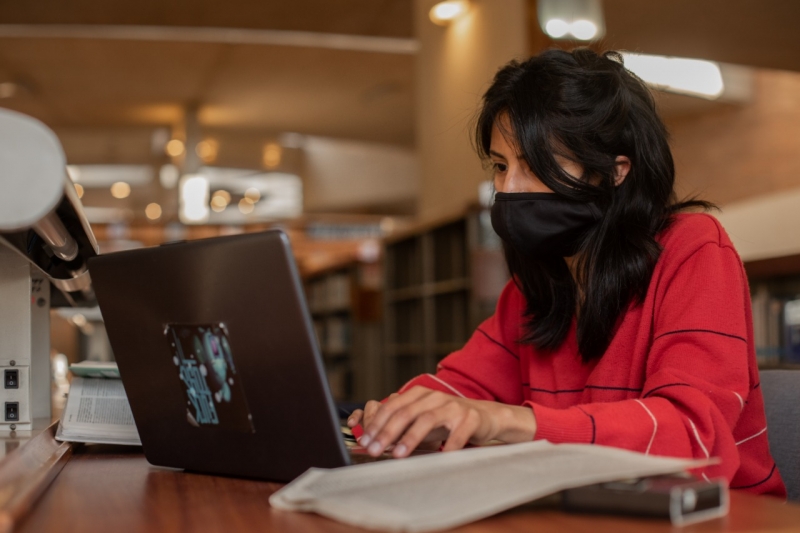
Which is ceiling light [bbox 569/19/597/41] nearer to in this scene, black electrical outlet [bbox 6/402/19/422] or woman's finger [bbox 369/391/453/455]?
black electrical outlet [bbox 6/402/19/422]

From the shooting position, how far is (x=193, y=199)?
31.3 ft

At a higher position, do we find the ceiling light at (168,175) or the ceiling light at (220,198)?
the ceiling light at (168,175)

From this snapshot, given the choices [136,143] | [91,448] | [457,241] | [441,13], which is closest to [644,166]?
[91,448]

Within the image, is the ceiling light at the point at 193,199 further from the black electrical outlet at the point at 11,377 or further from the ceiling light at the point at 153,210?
the black electrical outlet at the point at 11,377

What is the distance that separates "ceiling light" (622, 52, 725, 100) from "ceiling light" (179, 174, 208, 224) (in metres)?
6.50

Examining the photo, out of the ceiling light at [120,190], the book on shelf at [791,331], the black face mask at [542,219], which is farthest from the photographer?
the ceiling light at [120,190]

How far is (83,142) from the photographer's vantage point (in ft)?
34.6

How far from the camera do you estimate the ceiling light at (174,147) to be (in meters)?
10.3

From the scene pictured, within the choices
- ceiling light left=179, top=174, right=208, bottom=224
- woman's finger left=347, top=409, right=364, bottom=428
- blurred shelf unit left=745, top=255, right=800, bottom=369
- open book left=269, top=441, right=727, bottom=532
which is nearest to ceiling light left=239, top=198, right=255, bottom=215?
ceiling light left=179, top=174, right=208, bottom=224

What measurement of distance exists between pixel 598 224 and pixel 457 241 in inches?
123

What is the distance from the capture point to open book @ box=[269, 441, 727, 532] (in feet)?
2.07

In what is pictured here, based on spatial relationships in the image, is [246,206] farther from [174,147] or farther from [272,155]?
[174,147]

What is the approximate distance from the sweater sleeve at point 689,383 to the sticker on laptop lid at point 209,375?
330 mm

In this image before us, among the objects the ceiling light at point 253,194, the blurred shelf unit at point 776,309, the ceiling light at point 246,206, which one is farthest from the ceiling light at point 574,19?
the ceiling light at point 246,206
